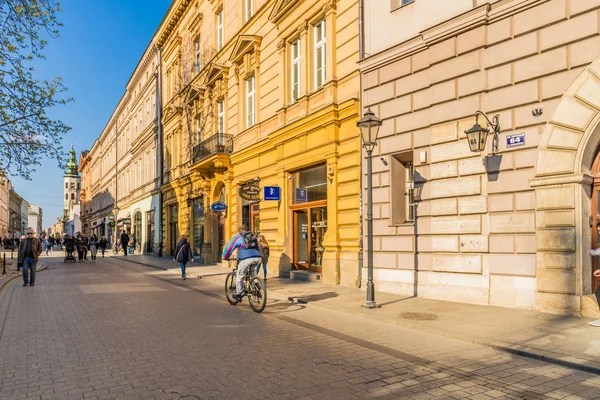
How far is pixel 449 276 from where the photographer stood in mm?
10469

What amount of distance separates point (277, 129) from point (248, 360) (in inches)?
476

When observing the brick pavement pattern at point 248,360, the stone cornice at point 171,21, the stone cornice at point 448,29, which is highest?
the stone cornice at point 171,21

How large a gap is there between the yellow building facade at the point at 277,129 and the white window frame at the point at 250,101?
0.21 ft

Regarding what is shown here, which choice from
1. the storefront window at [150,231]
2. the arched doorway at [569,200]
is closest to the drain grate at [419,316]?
the arched doorway at [569,200]

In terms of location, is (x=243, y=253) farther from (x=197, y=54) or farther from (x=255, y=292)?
(x=197, y=54)

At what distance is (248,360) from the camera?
19.7 ft

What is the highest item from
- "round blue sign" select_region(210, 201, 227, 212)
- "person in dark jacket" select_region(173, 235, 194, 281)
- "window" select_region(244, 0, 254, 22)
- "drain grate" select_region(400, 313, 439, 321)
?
"window" select_region(244, 0, 254, 22)

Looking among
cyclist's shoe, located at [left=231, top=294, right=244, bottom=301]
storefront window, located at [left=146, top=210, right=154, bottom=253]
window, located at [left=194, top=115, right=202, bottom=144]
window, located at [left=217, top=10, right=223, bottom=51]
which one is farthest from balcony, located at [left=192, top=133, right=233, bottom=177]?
storefront window, located at [left=146, top=210, right=154, bottom=253]

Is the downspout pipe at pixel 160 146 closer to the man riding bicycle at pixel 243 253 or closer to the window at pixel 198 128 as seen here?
the window at pixel 198 128

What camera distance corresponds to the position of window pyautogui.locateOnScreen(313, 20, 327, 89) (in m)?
15.3

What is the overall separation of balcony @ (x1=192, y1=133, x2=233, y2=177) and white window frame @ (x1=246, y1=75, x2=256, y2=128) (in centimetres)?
157

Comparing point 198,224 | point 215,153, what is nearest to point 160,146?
point 198,224

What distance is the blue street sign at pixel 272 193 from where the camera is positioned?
16.8 m

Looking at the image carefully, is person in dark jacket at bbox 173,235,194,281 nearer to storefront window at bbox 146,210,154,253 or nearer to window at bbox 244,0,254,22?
window at bbox 244,0,254,22
